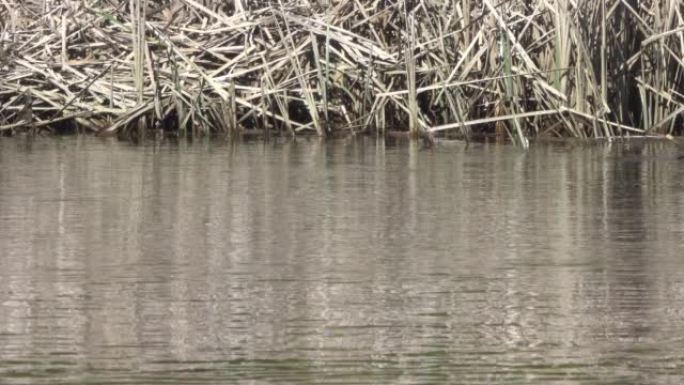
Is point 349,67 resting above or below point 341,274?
above

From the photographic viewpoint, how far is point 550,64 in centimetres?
1095

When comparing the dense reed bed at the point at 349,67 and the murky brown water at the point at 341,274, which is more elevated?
the dense reed bed at the point at 349,67

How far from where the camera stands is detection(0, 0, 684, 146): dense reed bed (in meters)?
10.8

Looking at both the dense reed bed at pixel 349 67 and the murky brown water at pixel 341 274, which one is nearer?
the murky brown water at pixel 341 274

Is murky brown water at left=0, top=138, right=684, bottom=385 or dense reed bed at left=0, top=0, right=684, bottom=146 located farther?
dense reed bed at left=0, top=0, right=684, bottom=146

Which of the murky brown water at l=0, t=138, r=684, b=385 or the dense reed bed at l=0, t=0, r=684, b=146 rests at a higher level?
the dense reed bed at l=0, t=0, r=684, b=146

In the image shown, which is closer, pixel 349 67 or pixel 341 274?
pixel 341 274

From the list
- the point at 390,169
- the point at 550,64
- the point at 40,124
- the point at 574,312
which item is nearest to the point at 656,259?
the point at 574,312

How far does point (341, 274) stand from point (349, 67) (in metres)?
6.48

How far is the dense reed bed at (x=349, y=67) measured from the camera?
10.8 meters

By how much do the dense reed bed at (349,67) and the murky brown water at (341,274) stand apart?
6.25 feet

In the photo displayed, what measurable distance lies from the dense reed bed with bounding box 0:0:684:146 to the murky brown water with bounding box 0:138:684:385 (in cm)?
190

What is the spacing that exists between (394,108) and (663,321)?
7.28m

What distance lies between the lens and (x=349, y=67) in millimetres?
11461
